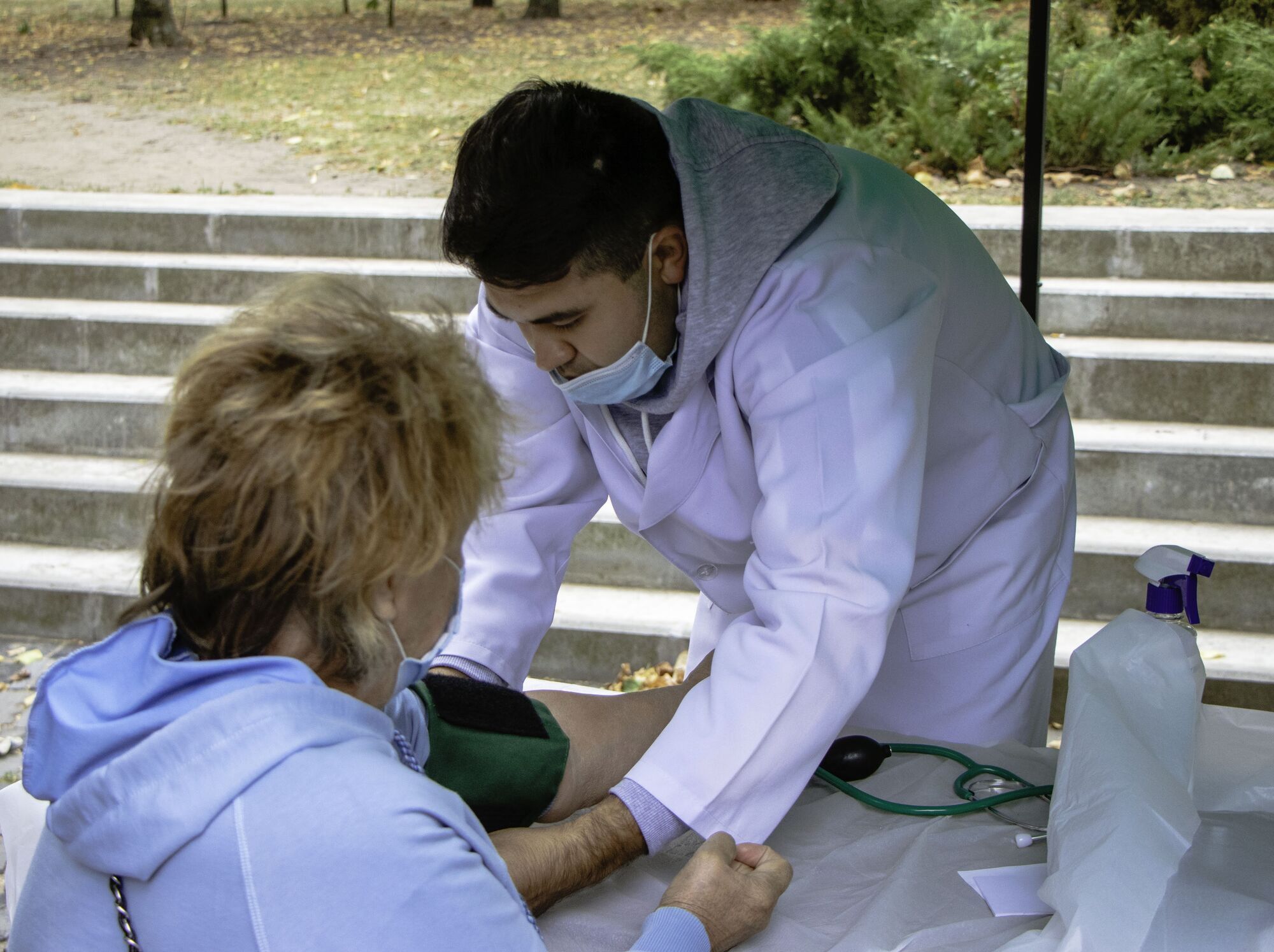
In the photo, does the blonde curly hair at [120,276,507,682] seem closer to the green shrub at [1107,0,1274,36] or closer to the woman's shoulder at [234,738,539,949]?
the woman's shoulder at [234,738,539,949]

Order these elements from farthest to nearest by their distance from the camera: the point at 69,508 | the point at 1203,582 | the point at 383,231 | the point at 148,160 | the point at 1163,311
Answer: the point at 148,160
the point at 383,231
the point at 1163,311
the point at 69,508
the point at 1203,582

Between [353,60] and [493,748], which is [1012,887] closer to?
[493,748]

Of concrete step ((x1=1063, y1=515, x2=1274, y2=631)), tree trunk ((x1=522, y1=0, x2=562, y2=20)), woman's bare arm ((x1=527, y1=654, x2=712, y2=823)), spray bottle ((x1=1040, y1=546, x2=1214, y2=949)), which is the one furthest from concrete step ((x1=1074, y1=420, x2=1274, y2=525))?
tree trunk ((x1=522, y1=0, x2=562, y2=20))

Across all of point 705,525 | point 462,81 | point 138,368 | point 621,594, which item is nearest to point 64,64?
point 462,81

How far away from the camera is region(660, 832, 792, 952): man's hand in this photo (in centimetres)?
132

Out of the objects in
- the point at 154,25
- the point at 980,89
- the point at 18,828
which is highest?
the point at 154,25

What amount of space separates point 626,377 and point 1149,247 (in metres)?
4.06

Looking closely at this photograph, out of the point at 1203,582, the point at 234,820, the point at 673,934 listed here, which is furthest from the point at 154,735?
the point at 1203,582

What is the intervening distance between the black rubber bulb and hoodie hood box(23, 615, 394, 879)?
854 millimetres

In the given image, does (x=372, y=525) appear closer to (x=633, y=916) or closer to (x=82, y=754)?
(x=82, y=754)

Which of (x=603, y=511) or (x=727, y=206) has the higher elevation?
(x=727, y=206)

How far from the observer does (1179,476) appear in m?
4.17

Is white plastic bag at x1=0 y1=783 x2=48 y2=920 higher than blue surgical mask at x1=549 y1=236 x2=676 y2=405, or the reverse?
blue surgical mask at x1=549 y1=236 x2=676 y2=405

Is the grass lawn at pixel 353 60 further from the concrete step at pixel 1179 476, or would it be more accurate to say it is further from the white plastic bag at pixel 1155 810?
the white plastic bag at pixel 1155 810
